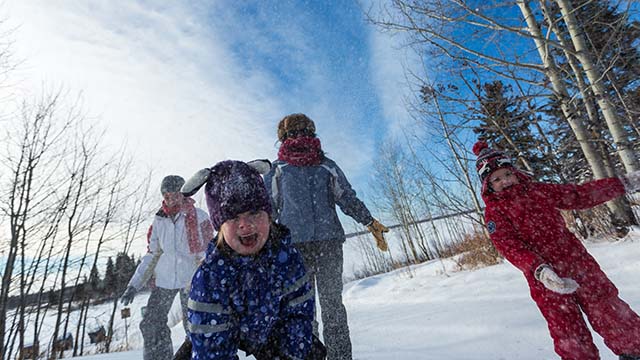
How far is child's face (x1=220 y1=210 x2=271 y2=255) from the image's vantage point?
1305 mm

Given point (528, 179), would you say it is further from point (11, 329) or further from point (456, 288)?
point (11, 329)

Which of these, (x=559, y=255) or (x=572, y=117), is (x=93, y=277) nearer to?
(x=559, y=255)

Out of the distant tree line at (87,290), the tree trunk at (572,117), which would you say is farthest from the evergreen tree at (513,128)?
the distant tree line at (87,290)

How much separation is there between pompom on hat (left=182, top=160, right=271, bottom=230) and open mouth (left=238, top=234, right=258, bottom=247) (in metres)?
0.11

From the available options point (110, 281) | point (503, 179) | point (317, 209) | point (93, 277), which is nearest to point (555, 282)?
point (503, 179)

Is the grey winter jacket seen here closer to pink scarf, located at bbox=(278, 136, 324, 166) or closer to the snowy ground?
pink scarf, located at bbox=(278, 136, 324, 166)

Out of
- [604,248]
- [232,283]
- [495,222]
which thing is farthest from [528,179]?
[604,248]

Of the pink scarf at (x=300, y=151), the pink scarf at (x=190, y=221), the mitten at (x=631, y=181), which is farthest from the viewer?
the pink scarf at (x=190, y=221)

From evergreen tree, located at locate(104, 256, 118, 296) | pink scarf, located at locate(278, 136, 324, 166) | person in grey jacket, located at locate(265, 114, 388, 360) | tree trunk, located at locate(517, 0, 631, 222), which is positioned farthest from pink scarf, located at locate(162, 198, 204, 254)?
evergreen tree, located at locate(104, 256, 118, 296)

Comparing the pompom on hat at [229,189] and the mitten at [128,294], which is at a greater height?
the pompom on hat at [229,189]

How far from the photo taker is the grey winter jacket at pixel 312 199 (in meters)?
2.11

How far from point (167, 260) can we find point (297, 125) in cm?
202

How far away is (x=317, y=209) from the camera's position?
7.08 feet

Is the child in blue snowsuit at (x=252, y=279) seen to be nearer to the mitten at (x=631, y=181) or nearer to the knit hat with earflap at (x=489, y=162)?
the knit hat with earflap at (x=489, y=162)
